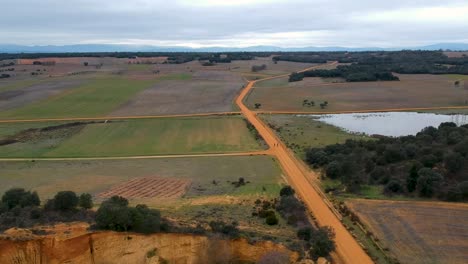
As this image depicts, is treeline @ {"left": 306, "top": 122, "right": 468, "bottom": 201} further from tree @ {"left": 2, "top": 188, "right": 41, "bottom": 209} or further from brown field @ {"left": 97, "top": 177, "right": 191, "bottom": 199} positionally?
tree @ {"left": 2, "top": 188, "right": 41, "bottom": 209}

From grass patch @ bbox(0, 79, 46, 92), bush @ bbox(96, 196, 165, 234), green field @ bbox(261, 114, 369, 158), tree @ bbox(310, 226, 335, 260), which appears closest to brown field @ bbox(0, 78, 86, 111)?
grass patch @ bbox(0, 79, 46, 92)

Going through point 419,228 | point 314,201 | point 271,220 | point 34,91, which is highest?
point 34,91

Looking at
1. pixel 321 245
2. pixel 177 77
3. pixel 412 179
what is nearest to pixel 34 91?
pixel 177 77

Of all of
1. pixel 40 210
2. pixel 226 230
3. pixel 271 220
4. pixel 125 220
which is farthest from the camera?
pixel 271 220

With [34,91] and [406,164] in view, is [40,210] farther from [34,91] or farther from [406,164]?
[34,91]

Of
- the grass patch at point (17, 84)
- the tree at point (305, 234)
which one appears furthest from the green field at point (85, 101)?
the tree at point (305, 234)

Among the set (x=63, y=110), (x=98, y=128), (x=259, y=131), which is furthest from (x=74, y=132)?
(x=259, y=131)

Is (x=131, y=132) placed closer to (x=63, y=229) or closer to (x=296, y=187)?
(x=296, y=187)
